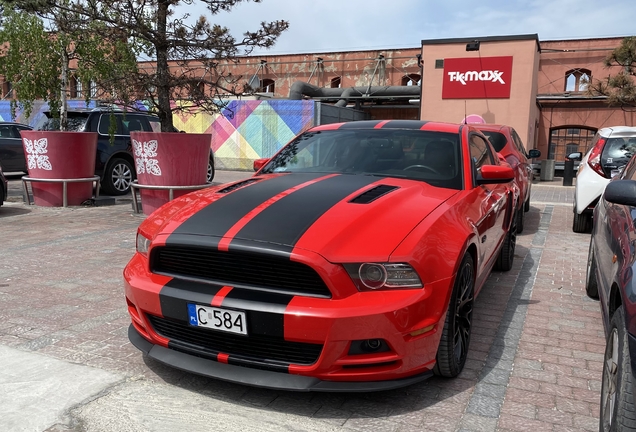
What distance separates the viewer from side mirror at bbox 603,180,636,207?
2.56 m

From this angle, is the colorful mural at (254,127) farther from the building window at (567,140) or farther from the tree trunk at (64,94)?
the building window at (567,140)

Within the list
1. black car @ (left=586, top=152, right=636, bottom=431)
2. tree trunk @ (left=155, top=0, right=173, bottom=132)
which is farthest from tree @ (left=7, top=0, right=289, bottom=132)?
black car @ (left=586, top=152, right=636, bottom=431)

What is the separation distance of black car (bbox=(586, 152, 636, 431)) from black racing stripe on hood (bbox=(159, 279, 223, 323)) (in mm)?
1785

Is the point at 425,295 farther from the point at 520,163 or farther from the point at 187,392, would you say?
the point at 520,163

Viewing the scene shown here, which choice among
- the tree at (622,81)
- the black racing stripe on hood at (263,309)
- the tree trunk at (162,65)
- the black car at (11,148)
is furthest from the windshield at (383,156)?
the tree at (622,81)

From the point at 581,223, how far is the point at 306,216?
6.73m

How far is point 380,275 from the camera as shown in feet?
8.79

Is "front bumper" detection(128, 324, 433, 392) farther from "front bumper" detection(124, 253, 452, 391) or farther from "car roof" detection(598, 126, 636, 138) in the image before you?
"car roof" detection(598, 126, 636, 138)

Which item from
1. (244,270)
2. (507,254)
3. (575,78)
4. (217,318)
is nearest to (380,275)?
(244,270)

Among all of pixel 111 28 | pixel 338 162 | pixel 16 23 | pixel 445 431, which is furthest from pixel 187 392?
pixel 16 23

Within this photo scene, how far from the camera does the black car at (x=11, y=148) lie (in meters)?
13.9

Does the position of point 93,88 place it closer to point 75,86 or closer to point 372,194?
point 75,86

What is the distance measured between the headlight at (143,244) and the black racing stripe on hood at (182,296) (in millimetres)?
397

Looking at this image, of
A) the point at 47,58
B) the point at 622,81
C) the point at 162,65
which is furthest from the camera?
the point at 622,81
